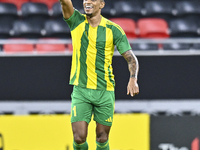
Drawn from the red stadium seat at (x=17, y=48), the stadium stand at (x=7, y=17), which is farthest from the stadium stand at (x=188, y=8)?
the stadium stand at (x=7, y=17)

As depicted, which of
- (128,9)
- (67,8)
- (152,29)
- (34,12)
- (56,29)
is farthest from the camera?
(128,9)

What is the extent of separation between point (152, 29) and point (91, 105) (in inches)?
146

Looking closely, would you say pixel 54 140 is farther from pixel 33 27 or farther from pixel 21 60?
pixel 33 27

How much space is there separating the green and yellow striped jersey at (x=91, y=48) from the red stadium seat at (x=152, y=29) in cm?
347

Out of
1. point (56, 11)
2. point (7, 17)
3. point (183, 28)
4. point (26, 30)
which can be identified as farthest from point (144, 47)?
point (7, 17)

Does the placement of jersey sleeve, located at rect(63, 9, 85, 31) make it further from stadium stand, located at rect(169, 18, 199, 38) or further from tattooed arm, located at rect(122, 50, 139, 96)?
stadium stand, located at rect(169, 18, 199, 38)

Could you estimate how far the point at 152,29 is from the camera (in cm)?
756

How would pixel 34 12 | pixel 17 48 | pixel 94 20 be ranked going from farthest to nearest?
pixel 34 12 < pixel 17 48 < pixel 94 20

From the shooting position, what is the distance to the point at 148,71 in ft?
22.0

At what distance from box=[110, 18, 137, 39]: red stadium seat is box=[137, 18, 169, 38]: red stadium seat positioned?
151mm

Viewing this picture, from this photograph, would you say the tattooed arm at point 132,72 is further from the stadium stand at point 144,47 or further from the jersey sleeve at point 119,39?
the stadium stand at point 144,47

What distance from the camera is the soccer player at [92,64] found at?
408cm

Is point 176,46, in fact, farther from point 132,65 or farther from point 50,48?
point 132,65

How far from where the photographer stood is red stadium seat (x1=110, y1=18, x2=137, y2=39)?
7426 millimetres
